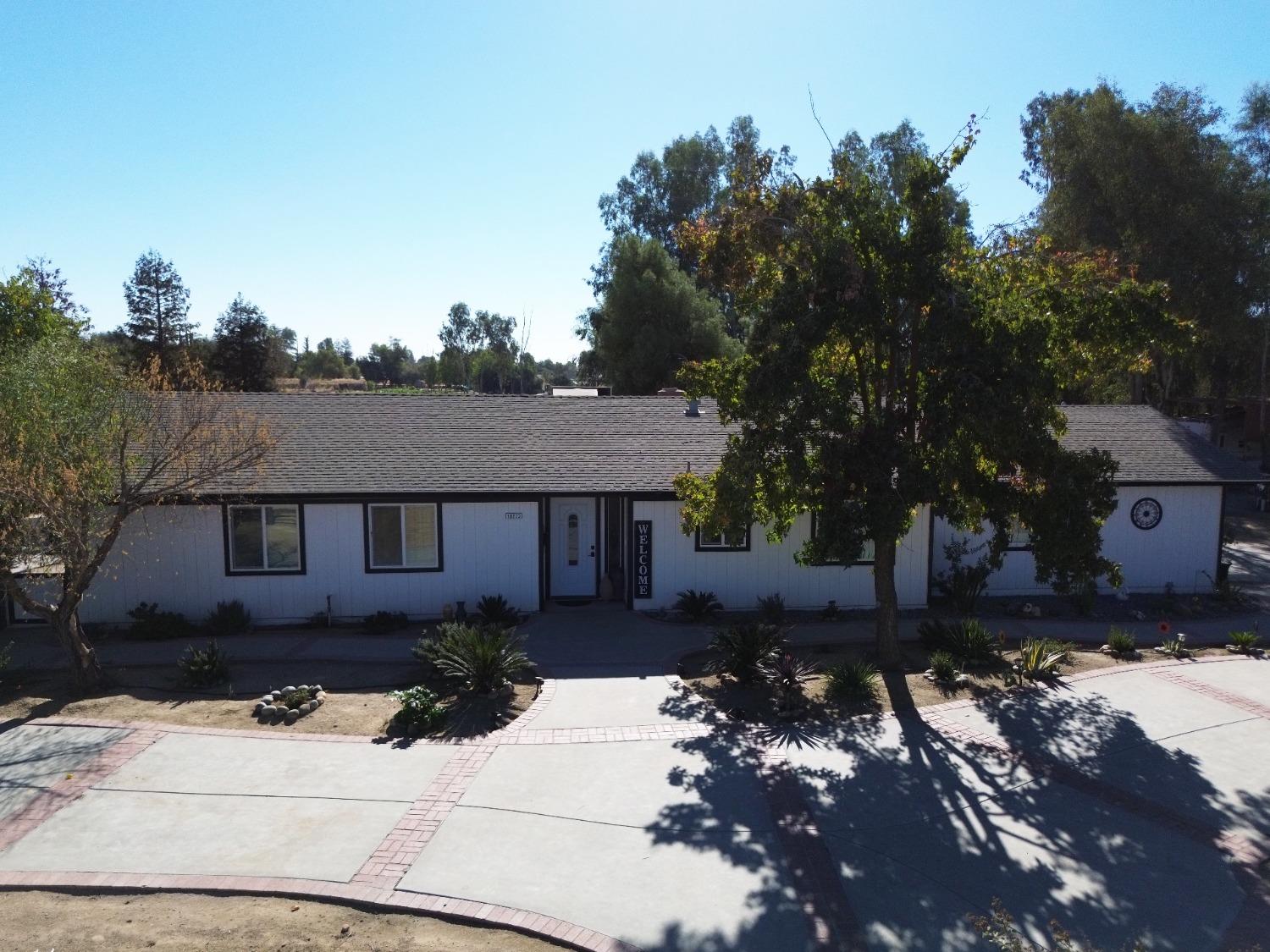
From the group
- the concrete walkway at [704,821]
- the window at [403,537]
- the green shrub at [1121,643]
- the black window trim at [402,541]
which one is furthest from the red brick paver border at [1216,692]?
the window at [403,537]

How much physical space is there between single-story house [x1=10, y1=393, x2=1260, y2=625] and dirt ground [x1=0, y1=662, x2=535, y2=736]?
2782 mm

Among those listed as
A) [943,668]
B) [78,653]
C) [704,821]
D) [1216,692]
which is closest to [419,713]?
[704,821]

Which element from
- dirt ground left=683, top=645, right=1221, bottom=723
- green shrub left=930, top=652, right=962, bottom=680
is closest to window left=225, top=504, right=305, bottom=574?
dirt ground left=683, top=645, right=1221, bottom=723

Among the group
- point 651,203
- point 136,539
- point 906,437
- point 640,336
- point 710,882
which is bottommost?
point 710,882

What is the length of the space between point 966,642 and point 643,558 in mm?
6057

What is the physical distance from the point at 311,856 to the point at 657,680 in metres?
6.19

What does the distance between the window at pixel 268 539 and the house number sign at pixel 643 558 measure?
20.7 feet

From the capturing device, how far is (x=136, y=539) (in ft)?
52.4

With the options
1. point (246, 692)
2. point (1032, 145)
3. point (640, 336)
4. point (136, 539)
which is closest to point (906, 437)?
point (246, 692)

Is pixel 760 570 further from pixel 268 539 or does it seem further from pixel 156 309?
pixel 156 309

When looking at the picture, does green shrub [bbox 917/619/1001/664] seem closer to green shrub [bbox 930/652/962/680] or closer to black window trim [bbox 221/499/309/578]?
green shrub [bbox 930/652/962/680]

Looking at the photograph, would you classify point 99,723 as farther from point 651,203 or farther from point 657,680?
point 651,203

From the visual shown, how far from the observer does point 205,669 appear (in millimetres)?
12766

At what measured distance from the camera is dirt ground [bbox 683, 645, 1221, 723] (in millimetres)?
12031
